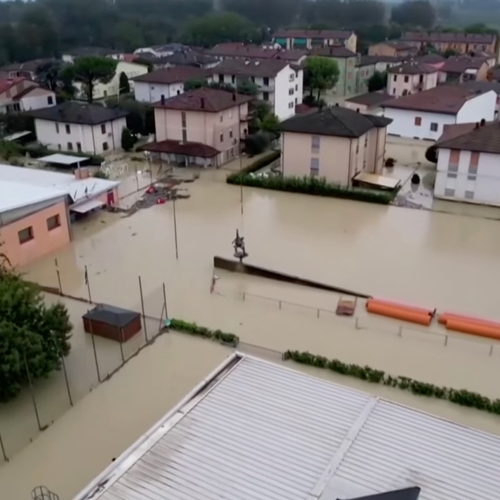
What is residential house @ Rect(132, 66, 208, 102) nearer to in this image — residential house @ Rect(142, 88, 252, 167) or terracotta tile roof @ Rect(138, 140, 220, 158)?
residential house @ Rect(142, 88, 252, 167)

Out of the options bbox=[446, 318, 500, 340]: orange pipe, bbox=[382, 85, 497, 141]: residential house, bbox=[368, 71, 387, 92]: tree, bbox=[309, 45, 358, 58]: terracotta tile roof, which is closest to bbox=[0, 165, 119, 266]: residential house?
bbox=[446, 318, 500, 340]: orange pipe

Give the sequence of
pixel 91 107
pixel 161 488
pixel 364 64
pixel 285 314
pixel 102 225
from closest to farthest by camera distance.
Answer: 1. pixel 161 488
2. pixel 285 314
3. pixel 102 225
4. pixel 91 107
5. pixel 364 64

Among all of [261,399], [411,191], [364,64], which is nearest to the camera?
[261,399]

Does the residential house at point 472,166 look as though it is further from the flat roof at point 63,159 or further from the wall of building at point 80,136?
the wall of building at point 80,136

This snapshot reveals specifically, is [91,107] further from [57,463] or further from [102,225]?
[57,463]

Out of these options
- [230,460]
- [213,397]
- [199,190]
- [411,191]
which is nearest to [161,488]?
[230,460]

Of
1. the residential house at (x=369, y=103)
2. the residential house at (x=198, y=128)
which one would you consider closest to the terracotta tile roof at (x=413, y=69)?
the residential house at (x=369, y=103)
